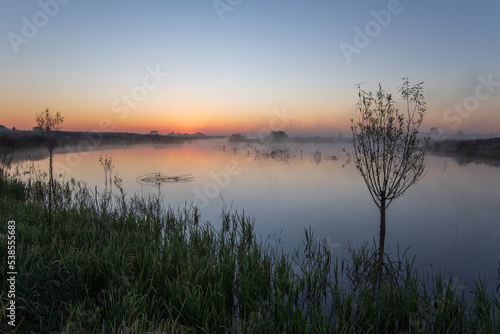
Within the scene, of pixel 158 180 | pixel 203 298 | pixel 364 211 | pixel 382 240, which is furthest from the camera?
pixel 158 180

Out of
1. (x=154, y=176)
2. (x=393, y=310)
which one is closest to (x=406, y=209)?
(x=393, y=310)

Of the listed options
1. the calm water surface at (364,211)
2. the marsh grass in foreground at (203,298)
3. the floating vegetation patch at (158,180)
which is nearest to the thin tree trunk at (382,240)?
the marsh grass in foreground at (203,298)

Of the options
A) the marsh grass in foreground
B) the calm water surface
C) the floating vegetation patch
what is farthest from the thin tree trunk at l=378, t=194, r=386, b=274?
the floating vegetation patch

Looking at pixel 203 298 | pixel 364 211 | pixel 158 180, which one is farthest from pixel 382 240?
pixel 158 180

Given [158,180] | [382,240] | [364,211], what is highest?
[382,240]

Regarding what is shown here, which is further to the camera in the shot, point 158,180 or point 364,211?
point 158,180

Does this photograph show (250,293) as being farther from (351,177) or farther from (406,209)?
(351,177)

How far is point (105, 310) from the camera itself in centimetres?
518

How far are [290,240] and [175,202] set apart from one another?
844 centimetres

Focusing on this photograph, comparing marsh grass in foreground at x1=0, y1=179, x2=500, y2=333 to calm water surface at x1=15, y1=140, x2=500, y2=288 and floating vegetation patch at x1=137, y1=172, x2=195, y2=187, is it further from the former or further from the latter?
floating vegetation patch at x1=137, y1=172, x2=195, y2=187

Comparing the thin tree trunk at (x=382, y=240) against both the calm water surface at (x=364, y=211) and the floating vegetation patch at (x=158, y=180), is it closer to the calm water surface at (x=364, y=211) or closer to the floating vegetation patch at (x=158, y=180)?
the calm water surface at (x=364, y=211)

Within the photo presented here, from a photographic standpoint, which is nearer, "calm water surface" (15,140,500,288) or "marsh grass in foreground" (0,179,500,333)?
"marsh grass in foreground" (0,179,500,333)

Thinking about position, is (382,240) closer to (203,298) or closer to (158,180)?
(203,298)

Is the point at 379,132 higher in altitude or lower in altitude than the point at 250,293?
higher
